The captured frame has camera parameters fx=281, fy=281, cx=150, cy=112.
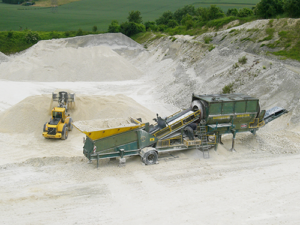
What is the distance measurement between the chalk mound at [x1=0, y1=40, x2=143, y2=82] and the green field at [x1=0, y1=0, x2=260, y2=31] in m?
27.6

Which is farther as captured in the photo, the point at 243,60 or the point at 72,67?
the point at 72,67

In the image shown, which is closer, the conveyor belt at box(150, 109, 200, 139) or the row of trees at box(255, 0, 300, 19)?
the conveyor belt at box(150, 109, 200, 139)

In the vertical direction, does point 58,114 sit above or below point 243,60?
below

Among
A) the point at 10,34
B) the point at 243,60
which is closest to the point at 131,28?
the point at 10,34

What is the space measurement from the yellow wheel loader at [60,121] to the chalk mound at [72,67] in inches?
646

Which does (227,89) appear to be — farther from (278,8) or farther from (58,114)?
(278,8)

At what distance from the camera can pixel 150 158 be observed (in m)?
11.5

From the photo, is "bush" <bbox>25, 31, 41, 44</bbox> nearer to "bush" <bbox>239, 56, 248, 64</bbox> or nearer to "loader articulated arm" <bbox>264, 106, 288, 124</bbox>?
"bush" <bbox>239, 56, 248, 64</bbox>

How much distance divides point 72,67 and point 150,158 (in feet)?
83.9

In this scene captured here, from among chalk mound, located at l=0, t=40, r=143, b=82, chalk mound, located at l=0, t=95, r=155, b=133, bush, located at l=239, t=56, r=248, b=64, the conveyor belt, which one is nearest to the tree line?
bush, located at l=239, t=56, r=248, b=64

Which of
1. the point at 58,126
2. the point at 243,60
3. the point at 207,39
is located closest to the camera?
the point at 58,126

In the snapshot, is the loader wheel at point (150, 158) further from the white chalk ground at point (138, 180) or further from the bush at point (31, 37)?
the bush at point (31, 37)

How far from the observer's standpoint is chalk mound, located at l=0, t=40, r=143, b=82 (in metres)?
32.3

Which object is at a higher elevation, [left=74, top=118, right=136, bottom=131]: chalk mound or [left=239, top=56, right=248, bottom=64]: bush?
[left=239, top=56, right=248, bottom=64]: bush
